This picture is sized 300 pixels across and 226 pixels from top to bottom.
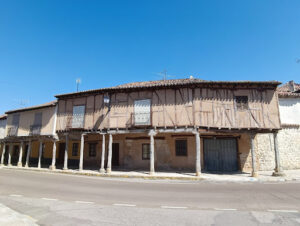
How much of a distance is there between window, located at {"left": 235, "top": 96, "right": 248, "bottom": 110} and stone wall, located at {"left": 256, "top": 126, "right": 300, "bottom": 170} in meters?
4.16

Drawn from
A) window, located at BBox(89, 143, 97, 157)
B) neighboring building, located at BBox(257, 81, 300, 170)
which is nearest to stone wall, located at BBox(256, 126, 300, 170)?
neighboring building, located at BBox(257, 81, 300, 170)

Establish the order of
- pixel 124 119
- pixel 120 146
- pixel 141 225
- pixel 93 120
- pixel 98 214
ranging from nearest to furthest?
pixel 141 225 < pixel 98 214 < pixel 124 119 < pixel 93 120 < pixel 120 146

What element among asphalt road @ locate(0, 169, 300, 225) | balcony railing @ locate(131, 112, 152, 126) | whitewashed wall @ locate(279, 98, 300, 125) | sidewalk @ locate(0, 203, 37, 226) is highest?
whitewashed wall @ locate(279, 98, 300, 125)

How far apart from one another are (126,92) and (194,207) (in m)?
10.9

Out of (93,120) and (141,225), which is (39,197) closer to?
(141,225)

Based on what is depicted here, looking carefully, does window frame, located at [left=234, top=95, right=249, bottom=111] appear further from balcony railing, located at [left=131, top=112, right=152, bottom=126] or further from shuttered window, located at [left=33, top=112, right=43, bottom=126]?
shuttered window, located at [left=33, top=112, right=43, bottom=126]

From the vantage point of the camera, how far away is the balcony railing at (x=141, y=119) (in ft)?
45.0

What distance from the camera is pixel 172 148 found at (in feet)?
50.6

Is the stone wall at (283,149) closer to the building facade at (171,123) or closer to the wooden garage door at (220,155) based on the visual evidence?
the building facade at (171,123)

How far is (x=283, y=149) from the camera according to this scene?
1570cm

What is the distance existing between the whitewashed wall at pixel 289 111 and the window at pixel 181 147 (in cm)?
904

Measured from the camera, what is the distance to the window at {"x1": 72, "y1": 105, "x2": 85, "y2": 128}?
51.3 ft

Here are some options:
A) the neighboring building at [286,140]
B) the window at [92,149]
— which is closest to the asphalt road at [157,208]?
the neighboring building at [286,140]

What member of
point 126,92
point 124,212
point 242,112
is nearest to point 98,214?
point 124,212
